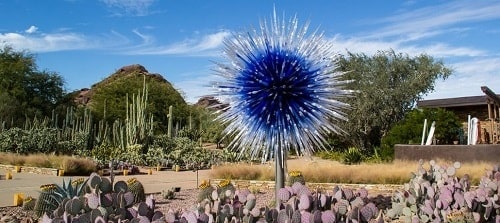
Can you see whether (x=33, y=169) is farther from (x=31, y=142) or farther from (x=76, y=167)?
(x=31, y=142)

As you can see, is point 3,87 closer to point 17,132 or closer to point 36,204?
point 17,132

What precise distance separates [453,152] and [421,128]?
5.08 metres

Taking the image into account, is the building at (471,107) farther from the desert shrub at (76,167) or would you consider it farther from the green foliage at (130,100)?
the green foliage at (130,100)

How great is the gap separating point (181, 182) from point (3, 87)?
27.8 metres

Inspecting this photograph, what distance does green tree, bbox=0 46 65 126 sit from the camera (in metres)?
36.0

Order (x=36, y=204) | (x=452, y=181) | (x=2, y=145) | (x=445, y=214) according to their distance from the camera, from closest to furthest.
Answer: (x=445, y=214)
(x=452, y=181)
(x=36, y=204)
(x=2, y=145)

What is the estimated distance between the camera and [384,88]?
2773 cm

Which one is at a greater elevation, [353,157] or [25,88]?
[25,88]

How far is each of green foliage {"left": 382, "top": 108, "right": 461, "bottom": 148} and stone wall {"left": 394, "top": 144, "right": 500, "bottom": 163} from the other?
463 cm

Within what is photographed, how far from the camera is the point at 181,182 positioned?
49.3 feet

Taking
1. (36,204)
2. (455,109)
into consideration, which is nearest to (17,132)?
(36,204)

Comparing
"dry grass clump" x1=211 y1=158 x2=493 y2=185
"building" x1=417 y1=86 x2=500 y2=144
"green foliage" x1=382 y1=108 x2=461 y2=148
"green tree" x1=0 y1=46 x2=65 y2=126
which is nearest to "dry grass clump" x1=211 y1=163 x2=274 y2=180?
"dry grass clump" x1=211 y1=158 x2=493 y2=185

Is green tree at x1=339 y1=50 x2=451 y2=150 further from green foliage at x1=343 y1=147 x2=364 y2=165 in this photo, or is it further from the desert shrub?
the desert shrub

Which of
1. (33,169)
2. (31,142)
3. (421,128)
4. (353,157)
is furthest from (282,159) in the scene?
(31,142)
